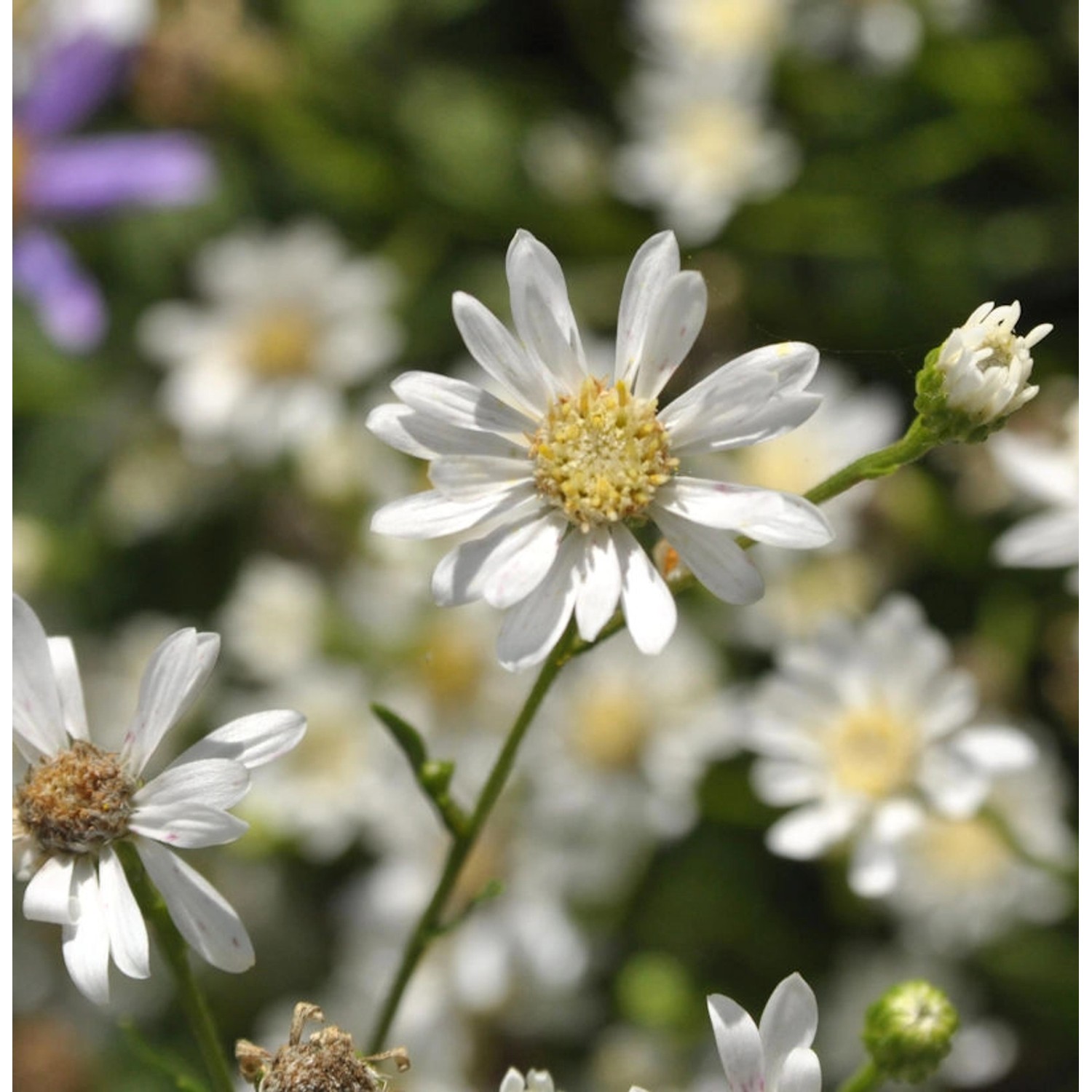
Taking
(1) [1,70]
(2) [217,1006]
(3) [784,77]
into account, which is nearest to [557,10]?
(3) [784,77]

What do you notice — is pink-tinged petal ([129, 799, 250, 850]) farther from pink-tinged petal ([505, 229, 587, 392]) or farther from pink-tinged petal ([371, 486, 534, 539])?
pink-tinged petal ([505, 229, 587, 392])

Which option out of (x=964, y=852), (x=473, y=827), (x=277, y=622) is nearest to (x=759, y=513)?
(x=473, y=827)

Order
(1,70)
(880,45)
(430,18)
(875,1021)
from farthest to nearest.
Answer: (430,18)
(880,45)
(1,70)
(875,1021)

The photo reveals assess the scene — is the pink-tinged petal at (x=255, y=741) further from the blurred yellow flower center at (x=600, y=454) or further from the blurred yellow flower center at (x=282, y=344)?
the blurred yellow flower center at (x=282, y=344)

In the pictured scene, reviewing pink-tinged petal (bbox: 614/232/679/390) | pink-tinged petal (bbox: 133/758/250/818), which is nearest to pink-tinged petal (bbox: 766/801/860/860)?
pink-tinged petal (bbox: 614/232/679/390)

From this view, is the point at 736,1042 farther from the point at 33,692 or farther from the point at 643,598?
the point at 33,692

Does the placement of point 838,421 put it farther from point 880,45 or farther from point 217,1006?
point 217,1006
